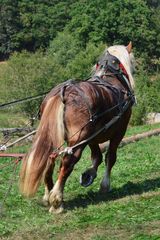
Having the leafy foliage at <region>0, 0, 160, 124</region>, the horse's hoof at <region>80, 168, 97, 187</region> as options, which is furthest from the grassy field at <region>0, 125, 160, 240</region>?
the leafy foliage at <region>0, 0, 160, 124</region>

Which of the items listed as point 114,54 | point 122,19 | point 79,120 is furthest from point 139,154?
point 122,19

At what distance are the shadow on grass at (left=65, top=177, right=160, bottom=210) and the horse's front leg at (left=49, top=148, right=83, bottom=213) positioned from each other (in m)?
0.35

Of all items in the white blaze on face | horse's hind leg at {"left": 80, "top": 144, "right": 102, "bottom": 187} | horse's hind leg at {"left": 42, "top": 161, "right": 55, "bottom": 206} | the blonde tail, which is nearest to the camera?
the blonde tail

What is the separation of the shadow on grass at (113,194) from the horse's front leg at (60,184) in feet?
1.15

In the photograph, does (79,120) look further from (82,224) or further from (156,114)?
(156,114)

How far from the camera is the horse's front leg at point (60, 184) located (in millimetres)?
7535

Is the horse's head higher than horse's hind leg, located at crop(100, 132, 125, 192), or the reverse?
the horse's head

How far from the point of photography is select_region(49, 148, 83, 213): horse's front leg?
7.54 meters

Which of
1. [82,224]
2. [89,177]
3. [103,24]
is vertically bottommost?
[103,24]

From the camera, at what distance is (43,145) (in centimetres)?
755

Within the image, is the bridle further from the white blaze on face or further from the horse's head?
the white blaze on face

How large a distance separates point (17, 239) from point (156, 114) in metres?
29.4

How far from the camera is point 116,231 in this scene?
631 cm

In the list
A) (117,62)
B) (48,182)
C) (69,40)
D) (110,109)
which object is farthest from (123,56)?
(69,40)
